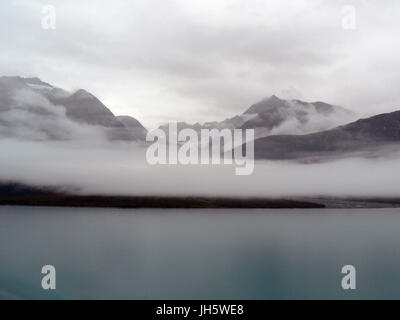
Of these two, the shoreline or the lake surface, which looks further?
the shoreline

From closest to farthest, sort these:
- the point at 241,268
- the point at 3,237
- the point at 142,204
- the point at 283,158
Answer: the point at 241,268, the point at 3,237, the point at 142,204, the point at 283,158

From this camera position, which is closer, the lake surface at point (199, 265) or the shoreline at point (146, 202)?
Result: the lake surface at point (199, 265)

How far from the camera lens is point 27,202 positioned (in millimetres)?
145000

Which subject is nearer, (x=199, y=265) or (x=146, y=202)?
(x=199, y=265)

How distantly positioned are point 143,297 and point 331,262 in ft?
68.5

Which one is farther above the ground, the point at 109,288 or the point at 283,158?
the point at 283,158

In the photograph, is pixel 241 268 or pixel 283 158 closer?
pixel 241 268

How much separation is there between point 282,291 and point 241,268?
27.2 feet
